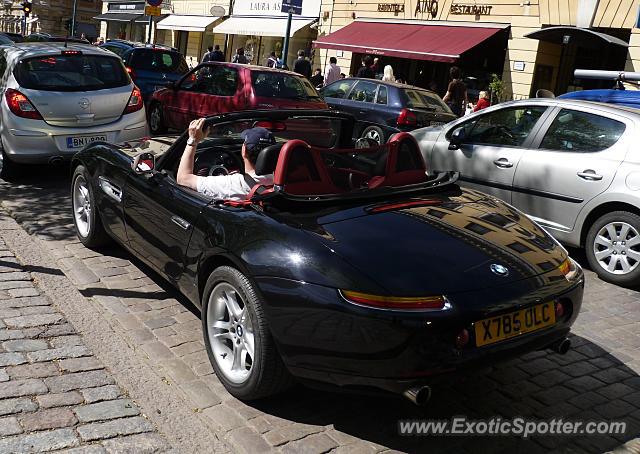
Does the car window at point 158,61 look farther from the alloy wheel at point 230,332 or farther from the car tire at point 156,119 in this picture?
the alloy wheel at point 230,332

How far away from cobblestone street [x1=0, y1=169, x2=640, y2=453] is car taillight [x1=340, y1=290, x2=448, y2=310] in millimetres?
366

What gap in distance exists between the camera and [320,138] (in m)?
4.73

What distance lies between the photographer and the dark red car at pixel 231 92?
1076cm

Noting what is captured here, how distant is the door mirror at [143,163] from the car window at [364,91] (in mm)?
8855

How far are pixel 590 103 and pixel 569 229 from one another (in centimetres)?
125

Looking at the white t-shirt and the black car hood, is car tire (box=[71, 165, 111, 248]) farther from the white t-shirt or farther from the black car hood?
the black car hood

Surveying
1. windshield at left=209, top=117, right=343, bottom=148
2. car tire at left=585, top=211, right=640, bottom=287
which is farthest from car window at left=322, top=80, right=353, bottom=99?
windshield at left=209, top=117, right=343, bottom=148

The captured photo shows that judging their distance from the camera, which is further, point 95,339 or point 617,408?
point 95,339

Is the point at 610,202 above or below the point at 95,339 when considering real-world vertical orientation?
above

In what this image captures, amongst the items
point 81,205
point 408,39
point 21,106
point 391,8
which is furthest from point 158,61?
point 81,205

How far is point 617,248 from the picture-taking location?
6090mm

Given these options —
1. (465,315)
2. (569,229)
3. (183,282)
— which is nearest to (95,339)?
(183,282)

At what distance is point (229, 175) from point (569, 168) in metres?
3.49

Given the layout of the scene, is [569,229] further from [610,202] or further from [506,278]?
[506,278]
